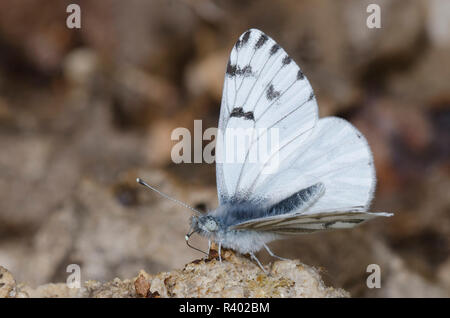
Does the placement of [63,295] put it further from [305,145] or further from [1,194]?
[1,194]

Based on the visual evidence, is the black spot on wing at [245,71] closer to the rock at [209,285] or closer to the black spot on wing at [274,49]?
the black spot on wing at [274,49]

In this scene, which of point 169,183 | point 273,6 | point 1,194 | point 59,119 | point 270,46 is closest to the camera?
point 270,46

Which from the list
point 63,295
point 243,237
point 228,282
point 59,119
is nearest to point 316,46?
point 59,119

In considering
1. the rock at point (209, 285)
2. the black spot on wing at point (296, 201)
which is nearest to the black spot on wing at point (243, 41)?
the black spot on wing at point (296, 201)

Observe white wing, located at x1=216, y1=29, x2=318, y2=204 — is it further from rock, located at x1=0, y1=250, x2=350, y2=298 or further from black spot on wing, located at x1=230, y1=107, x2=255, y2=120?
rock, located at x1=0, y1=250, x2=350, y2=298

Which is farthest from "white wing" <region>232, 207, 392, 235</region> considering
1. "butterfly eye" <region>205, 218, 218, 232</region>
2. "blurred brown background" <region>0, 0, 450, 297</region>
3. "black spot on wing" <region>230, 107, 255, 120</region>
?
"black spot on wing" <region>230, 107, 255, 120</region>
